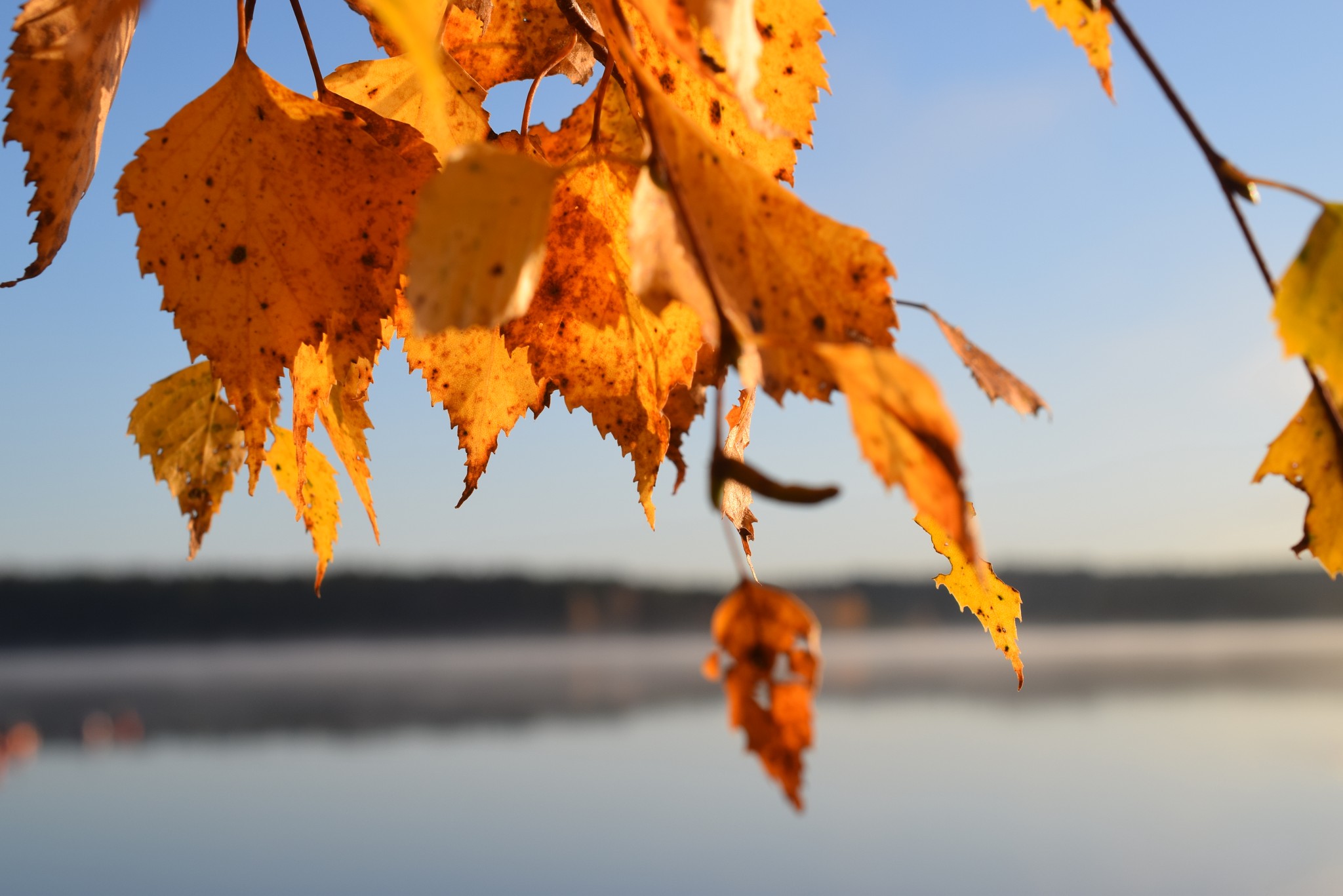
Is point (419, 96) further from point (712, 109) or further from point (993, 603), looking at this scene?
point (993, 603)

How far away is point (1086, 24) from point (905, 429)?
0.33 feet

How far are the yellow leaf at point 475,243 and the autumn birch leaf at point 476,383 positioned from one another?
98mm

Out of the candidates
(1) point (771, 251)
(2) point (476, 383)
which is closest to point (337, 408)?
(2) point (476, 383)

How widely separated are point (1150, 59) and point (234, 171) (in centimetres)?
15

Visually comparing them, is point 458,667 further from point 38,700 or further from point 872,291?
point 872,291

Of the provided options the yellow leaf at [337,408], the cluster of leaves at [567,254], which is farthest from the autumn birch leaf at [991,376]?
the yellow leaf at [337,408]

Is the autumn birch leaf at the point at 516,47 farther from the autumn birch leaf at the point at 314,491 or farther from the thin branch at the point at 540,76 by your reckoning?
the autumn birch leaf at the point at 314,491

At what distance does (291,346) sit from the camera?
189mm

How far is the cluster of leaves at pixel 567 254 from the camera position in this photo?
116 mm

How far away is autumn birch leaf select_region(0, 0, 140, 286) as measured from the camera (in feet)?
0.58

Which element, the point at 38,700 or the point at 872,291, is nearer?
the point at 872,291

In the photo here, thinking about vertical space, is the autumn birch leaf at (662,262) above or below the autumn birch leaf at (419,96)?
below

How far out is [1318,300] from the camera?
0.14 meters

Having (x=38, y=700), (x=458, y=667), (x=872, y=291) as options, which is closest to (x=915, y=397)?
(x=872, y=291)
